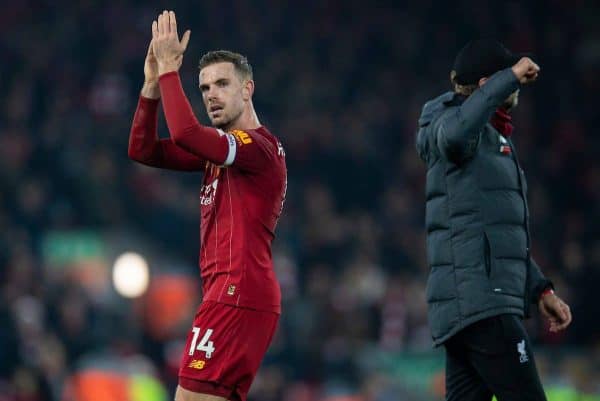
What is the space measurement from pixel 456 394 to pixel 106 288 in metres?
7.59

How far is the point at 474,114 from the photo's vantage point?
15.0ft

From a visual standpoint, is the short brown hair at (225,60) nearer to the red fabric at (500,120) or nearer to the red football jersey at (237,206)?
the red football jersey at (237,206)

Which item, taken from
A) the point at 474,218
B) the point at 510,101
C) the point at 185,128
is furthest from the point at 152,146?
the point at 510,101

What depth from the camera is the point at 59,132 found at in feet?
44.2

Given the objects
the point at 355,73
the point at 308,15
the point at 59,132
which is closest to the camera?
the point at 59,132

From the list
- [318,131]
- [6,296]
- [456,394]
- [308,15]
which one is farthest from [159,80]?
[308,15]

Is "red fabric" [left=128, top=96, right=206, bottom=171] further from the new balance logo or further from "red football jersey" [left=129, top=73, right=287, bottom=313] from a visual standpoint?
the new balance logo

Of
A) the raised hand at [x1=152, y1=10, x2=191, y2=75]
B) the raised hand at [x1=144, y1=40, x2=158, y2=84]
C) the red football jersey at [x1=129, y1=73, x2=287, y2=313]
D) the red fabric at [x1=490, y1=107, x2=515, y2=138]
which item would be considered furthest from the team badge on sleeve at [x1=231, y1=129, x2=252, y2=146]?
the red fabric at [x1=490, y1=107, x2=515, y2=138]

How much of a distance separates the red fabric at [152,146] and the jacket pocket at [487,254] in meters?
1.37

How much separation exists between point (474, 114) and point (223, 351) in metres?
1.40

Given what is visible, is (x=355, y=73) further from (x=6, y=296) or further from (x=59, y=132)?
(x=6, y=296)

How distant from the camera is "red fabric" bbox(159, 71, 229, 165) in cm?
459

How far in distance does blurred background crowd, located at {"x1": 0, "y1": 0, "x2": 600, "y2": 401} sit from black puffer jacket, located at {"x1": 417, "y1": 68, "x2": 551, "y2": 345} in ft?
14.8

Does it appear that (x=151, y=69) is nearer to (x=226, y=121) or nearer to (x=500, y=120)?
(x=226, y=121)
